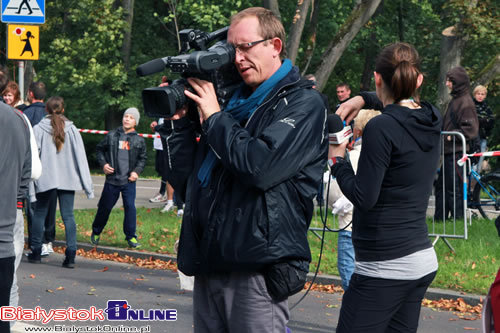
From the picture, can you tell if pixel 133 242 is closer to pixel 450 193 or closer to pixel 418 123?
pixel 450 193

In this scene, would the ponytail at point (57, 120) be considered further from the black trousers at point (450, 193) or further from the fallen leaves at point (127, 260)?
the black trousers at point (450, 193)

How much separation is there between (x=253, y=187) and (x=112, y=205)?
808 centimetres

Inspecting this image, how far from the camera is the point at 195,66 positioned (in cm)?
306

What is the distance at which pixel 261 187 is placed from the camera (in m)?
2.98

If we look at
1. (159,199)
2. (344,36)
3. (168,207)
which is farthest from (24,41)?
(344,36)

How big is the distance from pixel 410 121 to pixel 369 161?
29cm

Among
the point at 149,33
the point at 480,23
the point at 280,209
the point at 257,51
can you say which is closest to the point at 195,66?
the point at 257,51

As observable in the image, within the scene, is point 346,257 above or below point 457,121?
below

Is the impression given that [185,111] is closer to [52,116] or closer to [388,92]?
[388,92]

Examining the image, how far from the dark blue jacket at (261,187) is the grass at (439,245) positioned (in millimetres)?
5296

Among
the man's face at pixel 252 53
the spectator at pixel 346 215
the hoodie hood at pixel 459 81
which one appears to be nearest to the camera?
the man's face at pixel 252 53

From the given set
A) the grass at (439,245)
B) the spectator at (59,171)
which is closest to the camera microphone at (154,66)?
the grass at (439,245)

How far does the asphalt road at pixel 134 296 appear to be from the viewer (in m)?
6.96

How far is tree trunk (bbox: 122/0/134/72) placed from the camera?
2828cm
